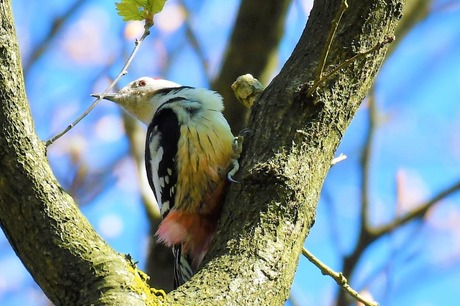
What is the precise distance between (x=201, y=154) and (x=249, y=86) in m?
0.58

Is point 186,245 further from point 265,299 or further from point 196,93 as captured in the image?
point 265,299

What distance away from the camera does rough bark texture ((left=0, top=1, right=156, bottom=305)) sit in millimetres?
2326

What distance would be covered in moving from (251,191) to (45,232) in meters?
0.98

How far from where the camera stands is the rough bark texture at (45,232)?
233 centimetres

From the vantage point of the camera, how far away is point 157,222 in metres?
5.72

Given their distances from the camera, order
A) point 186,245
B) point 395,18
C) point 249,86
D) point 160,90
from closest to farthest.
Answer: point 395,18 → point 249,86 → point 186,245 → point 160,90

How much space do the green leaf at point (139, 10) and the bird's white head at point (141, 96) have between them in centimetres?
196

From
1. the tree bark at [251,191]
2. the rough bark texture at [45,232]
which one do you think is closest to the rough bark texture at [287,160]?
the tree bark at [251,191]

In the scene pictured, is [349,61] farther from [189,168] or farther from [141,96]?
[141,96]

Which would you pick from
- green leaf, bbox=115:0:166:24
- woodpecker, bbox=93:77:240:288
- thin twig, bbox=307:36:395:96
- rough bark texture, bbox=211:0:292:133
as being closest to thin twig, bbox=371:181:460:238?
rough bark texture, bbox=211:0:292:133

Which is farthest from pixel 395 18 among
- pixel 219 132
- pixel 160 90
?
pixel 160 90

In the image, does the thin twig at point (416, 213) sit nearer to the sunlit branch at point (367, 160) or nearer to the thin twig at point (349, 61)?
the sunlit branch at point (367, 160)

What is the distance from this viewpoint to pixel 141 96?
5.61 metres

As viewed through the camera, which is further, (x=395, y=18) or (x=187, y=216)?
(x=187, y=216)
